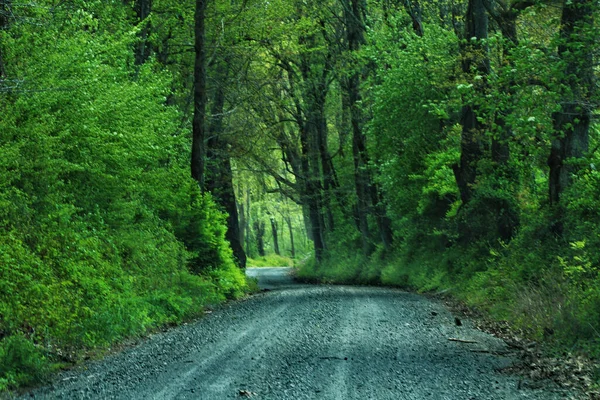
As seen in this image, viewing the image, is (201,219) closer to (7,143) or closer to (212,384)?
(7,143)

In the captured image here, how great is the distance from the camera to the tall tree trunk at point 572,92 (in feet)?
44.0

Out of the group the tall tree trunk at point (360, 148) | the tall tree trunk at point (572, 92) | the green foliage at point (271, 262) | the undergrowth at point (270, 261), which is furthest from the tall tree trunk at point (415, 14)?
the green foliage at point (271, 262)

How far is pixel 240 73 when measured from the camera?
3144 cm

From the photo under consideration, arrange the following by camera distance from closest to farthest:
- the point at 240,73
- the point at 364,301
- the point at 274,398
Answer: the point at 274,398
the point at 364,301
the point at 240,73

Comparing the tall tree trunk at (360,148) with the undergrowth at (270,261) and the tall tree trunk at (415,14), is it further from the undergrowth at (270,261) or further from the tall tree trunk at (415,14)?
the undergrowth at (270,261)

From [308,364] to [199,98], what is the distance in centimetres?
1694

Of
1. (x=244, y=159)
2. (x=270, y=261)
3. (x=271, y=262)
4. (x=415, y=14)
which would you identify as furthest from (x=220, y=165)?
(x=270, y=261)

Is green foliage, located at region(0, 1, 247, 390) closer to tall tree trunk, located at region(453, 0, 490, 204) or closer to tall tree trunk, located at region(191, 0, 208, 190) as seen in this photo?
tall tree trunk, located at region(191, 0, 208, 190)

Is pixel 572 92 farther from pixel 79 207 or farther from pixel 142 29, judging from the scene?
pixel 142 29

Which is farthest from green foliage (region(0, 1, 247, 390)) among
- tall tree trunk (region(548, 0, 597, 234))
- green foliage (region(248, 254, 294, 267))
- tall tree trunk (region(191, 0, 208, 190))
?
green foliage (region(248, 254, 294, 267))

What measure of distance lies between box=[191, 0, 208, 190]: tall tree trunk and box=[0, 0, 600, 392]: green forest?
7cm

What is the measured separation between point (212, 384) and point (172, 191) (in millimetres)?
14650

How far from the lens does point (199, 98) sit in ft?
84.9

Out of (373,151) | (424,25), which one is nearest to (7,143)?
(424,25)
